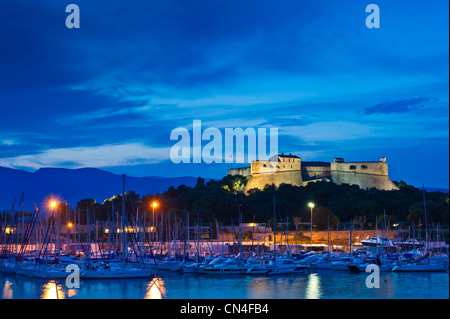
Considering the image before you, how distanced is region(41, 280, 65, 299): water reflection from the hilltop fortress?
54.6 m

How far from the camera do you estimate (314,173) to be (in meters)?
83.8

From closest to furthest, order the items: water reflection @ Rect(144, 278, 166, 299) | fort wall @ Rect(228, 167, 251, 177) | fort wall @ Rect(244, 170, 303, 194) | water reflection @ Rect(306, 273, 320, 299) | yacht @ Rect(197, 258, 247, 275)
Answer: water reflection @ Rect(144, 278, 166, 299) → water reflection @ Rect(306, 273, 320, 299) → yacht @ Rect(197, 258, 247, 275) → fort wall @ Rect(244, 170, 303, 194) → fort wall @ Rect(228, 167, 251, 177)

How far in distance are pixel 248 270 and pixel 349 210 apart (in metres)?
33.9

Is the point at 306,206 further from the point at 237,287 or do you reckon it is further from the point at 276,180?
the point at 237,287

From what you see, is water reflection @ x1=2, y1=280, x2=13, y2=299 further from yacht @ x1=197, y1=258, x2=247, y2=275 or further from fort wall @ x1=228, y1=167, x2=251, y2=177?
fort wall @ x1=228, y1=167, x2=251, y2=177

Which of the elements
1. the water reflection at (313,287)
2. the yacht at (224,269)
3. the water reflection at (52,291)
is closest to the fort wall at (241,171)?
the water reflection at (313,287)

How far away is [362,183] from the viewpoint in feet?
270

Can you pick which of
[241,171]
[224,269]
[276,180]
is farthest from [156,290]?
[241,171]

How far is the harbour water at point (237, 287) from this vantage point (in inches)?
959

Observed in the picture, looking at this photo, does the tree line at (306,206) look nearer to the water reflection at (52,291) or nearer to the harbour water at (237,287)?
the harbour water at (237,287)

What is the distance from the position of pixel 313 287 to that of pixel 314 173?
56823 mm

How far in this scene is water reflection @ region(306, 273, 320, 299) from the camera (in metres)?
24.7

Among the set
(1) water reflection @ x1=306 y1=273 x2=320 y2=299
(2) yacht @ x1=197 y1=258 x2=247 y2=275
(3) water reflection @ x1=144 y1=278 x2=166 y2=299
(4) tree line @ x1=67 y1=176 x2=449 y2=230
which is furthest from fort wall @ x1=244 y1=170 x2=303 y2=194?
(3) water reflection @ x1=144 y1=278 x2=166 y2=299
